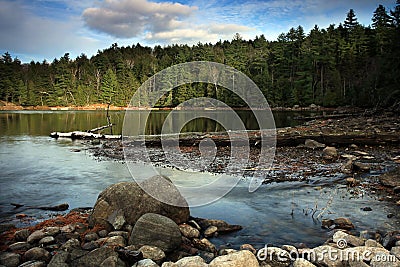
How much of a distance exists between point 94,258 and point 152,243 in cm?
114

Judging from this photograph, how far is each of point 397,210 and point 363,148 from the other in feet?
35.5

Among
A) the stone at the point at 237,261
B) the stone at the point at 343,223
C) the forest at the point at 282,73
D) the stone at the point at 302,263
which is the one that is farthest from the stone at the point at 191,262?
the forest at the point at 282,73

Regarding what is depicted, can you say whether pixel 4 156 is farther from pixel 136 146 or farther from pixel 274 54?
pixel 274 54

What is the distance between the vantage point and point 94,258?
5.36 metres

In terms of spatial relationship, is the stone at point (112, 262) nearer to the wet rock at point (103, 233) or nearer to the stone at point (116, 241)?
the stone at point (116, 241)

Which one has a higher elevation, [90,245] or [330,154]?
[330,154]

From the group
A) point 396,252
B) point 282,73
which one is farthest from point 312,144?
point 282,73

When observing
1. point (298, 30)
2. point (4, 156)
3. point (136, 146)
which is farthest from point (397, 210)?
point (298, 30)

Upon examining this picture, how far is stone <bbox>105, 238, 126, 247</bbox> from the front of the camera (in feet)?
20.1

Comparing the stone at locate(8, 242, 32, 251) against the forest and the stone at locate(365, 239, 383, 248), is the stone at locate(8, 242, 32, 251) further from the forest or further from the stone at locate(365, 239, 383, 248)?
the forest

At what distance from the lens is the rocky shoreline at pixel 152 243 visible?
5328mm

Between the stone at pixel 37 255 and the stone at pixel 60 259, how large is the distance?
14.7 inches

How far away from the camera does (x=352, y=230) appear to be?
7277 mm

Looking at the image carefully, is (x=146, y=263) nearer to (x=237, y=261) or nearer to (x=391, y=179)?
(x=237, y=261)
